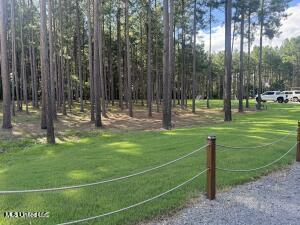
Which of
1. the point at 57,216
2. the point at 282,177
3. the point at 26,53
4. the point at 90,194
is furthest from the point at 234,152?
the point at 26,53

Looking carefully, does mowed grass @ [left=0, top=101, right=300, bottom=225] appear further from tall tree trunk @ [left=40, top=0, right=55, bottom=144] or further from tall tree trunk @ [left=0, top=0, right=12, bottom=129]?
tall tree trunk @ [left=0, top=0, right=12, bottom=129]

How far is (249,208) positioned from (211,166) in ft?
2.97

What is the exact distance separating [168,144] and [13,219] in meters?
7.16

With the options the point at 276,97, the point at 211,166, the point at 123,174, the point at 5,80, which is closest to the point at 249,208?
the point at 211,166

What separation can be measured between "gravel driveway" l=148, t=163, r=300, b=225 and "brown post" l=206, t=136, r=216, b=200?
15cm

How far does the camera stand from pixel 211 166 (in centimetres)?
611

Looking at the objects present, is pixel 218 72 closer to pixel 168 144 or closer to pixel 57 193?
pixel 168 144

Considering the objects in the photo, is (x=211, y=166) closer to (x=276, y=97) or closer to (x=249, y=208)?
(x=249, y=208)

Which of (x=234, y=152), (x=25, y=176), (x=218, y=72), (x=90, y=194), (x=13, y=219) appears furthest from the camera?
(x=218, y=72)

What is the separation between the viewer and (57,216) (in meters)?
5.06

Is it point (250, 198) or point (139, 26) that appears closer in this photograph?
point (250, 198)

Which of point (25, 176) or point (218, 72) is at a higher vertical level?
point (218, 72)

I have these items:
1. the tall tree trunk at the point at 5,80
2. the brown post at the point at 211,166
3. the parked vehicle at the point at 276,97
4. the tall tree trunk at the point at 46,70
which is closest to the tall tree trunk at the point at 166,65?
the tall tree trunk at the point at 46,70

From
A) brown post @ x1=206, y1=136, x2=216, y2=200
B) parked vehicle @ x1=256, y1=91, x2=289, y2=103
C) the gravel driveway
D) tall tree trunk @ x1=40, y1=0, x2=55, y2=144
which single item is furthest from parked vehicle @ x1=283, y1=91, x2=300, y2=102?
brown post @ x1=206, y1=136, x2=216, y2=200
